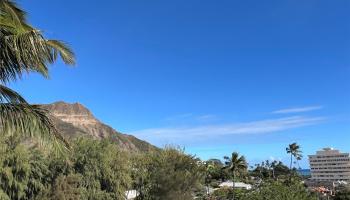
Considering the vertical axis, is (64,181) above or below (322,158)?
below

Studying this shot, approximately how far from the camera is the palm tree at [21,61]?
6016 millimetres

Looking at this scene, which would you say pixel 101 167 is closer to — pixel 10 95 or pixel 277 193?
pixel 277 193

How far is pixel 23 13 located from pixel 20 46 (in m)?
0.74

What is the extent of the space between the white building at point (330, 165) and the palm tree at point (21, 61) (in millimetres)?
175047

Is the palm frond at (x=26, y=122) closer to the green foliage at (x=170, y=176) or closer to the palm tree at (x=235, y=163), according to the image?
the green foliage at (x=170, y=176)

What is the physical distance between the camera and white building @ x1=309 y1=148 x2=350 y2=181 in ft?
562

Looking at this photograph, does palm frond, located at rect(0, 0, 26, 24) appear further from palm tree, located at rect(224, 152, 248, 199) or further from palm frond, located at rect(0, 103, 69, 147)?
palm tree, located at rect(224, 152, 248, 199)

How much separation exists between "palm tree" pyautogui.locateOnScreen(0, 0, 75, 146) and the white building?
574 ft

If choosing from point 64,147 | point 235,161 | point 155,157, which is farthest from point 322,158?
point 64,147

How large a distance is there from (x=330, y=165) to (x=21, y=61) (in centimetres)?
17927

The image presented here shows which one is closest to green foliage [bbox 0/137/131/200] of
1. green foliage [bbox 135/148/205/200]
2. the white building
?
green foliage [bbox 135/148/205/200]

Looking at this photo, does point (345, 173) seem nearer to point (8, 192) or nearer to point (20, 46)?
point (8, 192)

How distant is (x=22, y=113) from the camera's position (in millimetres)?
6176

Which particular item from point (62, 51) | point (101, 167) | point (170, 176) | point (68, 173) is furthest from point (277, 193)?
point (101, 167)
